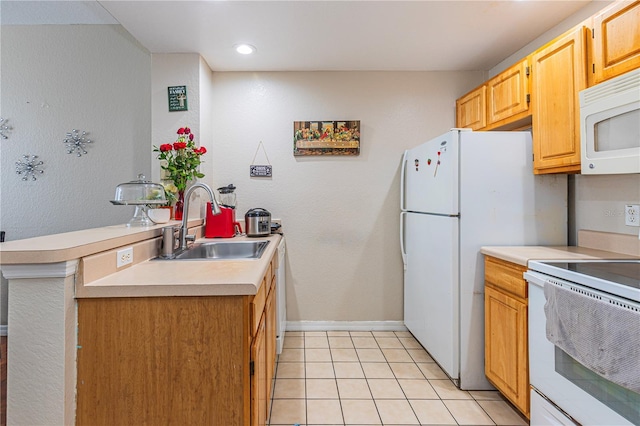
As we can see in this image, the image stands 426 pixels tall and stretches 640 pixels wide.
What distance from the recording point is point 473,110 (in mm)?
2764

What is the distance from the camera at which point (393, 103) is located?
3.07 m

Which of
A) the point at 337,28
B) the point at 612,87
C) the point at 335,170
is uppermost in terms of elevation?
the point at 337,28

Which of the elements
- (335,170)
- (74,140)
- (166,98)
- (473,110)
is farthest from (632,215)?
(74,140)

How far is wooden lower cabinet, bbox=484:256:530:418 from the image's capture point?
169cm

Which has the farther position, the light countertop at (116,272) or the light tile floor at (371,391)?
the light tile floor at (371,391)

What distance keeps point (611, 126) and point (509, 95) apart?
2.97ft

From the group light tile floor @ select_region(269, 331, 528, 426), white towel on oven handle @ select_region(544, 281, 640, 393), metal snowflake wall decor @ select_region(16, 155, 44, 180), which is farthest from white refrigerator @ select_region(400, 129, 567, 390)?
metal snowflake wall decor @ select_region(16, 155, 44, 180)

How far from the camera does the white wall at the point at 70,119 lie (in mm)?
2832

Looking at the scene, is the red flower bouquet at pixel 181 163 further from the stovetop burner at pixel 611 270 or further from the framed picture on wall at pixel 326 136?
the stovetop burner at pixel 611 270

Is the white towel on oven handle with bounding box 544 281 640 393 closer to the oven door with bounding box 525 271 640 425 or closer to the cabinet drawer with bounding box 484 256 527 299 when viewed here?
the oven door with bounding box 525 271 640 425

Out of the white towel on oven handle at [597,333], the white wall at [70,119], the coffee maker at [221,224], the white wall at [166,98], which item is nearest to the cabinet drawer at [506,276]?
the white towel on oven handle at [597,333]

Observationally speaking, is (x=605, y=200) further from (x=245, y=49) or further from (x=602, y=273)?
(x=245, y=49)

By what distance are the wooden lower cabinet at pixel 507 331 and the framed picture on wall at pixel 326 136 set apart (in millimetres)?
1607

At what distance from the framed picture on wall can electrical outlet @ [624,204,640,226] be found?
1939 mm
